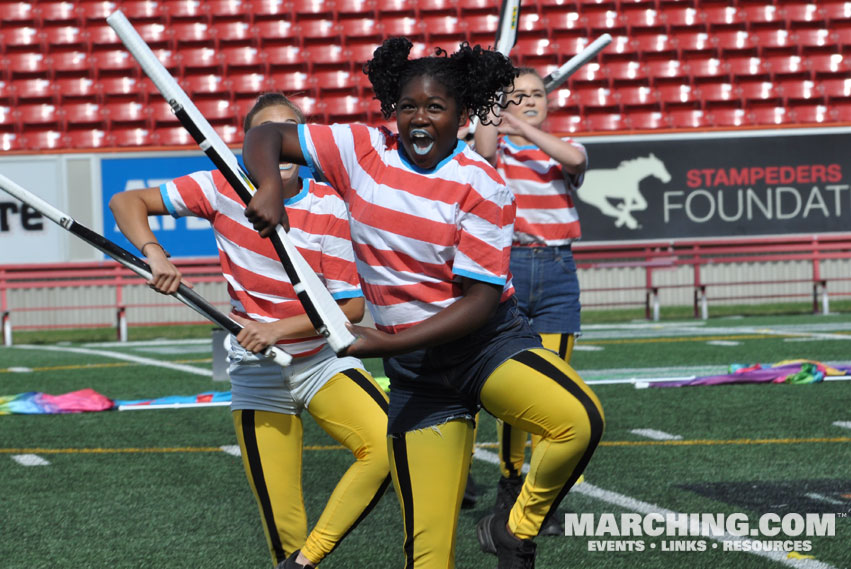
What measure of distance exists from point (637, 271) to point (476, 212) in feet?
45.8

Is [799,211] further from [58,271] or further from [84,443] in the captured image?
[84,443]

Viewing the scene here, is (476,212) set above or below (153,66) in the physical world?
below

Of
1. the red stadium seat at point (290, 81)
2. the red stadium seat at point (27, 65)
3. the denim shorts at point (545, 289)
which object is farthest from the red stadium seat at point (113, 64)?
the denim shorts at point (545, 289)

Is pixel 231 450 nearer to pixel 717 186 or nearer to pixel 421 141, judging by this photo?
pixel 421 141

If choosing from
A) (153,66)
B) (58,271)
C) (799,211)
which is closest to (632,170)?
(799,211)

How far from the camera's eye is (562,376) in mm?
3330

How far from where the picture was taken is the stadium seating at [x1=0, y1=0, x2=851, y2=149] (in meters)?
18.9

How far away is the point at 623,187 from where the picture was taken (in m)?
17.0

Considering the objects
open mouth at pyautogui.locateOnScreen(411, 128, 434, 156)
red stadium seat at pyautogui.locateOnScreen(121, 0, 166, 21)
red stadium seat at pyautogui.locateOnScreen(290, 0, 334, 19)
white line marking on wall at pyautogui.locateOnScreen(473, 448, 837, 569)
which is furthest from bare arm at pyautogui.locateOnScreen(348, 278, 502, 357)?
red stadium seat at pyautogui.locateOnScreen(121, 0, 166, 21)

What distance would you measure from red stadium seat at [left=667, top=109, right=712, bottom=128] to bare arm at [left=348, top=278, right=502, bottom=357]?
1619cm

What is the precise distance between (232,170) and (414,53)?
16.0m

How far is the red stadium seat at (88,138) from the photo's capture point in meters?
18.6

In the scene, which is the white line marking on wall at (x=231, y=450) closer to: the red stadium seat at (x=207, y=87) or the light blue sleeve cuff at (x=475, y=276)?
the light blue sleeve cuff at (x=475, y=276)

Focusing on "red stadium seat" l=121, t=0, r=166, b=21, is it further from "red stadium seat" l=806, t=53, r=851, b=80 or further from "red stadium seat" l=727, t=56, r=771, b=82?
"red stadium seat" l=806, t=53, r=851, b=80
